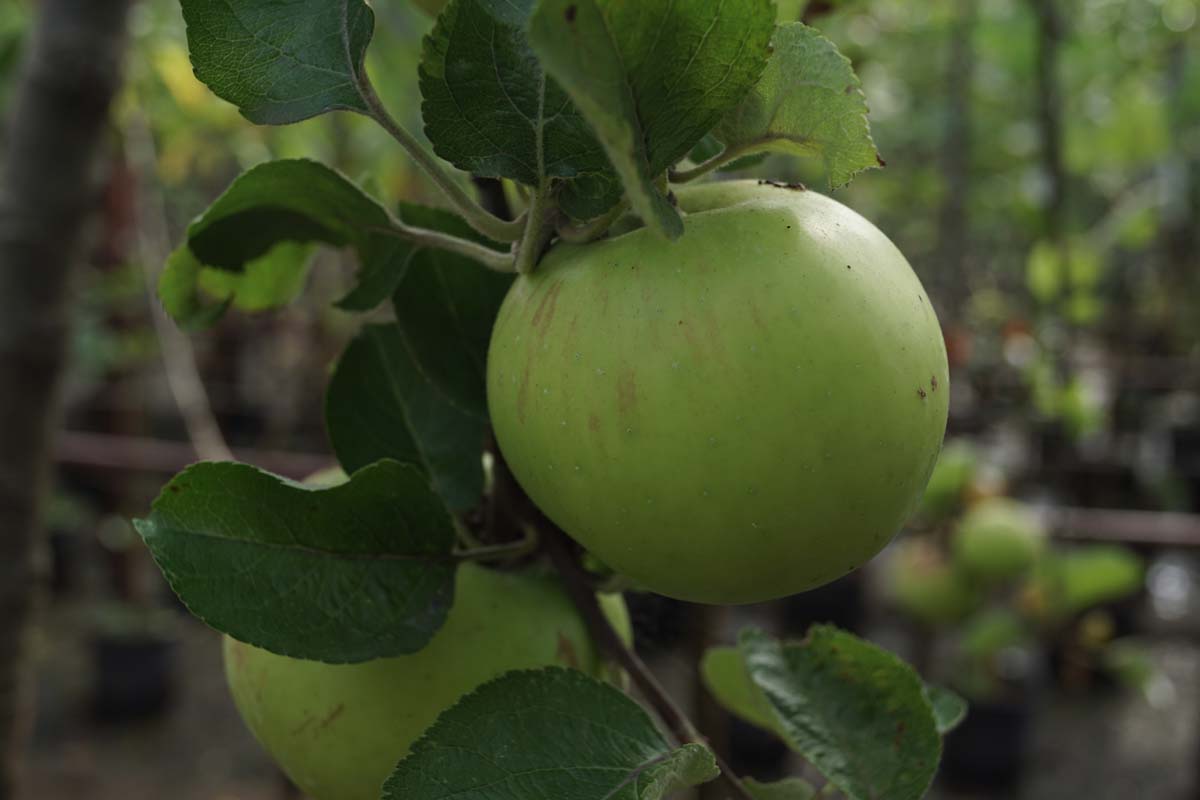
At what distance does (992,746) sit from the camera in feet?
8.36

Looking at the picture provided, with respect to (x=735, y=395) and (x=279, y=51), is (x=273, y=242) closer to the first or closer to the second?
(x=279, y=51)

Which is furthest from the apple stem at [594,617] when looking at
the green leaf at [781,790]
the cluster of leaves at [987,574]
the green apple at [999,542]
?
the green apple at [999,542]

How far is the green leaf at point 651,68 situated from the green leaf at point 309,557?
0.45ft

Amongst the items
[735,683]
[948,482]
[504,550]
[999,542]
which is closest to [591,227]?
[504,550]

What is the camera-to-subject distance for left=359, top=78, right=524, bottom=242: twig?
1.07ft

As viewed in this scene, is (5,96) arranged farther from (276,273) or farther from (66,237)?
(276,273)

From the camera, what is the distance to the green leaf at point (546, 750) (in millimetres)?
315

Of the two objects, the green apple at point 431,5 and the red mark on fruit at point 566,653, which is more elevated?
the green apple at point 431,5

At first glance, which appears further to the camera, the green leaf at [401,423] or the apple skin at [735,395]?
the green leaf at [401,423]

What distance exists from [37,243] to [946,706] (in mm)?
661

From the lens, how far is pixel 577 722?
1.11 feet

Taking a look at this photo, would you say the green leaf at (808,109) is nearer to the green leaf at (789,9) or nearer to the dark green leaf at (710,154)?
the dark green leaf at (710,154)

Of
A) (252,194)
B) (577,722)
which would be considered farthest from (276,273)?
(577,722)

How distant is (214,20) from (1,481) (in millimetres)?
580
